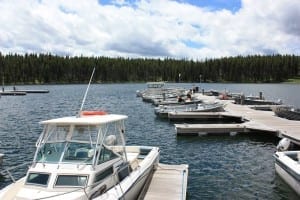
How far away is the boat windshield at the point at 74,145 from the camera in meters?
9.98

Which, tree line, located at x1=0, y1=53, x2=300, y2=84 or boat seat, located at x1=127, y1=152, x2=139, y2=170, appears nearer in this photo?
boat seat, located at x1=127, y1=152, x2=139, y2=170

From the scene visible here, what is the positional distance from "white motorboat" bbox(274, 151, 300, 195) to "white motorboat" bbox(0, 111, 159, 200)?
5999mm

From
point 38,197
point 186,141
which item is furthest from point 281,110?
point 38,197

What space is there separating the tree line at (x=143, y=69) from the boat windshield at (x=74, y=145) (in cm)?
13490

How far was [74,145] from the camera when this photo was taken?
10164 millimetres

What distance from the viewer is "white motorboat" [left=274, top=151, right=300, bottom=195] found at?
13.3 metres

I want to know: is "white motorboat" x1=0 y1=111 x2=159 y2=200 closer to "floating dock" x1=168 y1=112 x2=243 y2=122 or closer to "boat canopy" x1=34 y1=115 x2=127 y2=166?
"boat canopy" x1=34 y1=115 x2=127 y2=166

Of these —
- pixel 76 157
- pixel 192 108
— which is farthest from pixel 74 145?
pixel 192 108

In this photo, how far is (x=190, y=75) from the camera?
544 ft

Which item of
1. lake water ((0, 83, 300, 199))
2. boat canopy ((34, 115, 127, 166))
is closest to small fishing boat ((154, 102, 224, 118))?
lake water ((0, 83, 300, 199))

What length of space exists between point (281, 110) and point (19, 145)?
74.1 feet

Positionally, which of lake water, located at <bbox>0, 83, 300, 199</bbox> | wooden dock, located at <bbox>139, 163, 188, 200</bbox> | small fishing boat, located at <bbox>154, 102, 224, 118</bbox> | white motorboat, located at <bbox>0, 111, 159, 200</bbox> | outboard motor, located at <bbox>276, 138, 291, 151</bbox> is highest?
white motorboat, located at <bbox>0, 111, 159, 200</bbox>

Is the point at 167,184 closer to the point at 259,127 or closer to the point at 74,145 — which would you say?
the point at 74,145

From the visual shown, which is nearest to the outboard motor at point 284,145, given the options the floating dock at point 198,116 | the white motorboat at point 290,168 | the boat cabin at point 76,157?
the white motorboat at point 290,168
